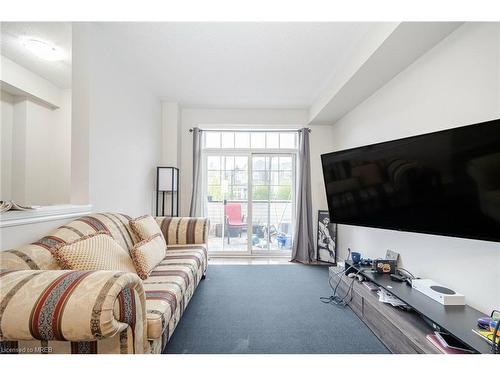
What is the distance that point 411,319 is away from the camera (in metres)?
1.41

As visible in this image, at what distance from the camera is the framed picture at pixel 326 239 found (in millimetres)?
3418

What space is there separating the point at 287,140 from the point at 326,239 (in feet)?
6.00

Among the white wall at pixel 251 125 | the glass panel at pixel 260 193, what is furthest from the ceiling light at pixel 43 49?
the glass panel at pixel 260 193

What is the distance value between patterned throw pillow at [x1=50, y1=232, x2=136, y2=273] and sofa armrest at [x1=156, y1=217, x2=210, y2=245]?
108 cm

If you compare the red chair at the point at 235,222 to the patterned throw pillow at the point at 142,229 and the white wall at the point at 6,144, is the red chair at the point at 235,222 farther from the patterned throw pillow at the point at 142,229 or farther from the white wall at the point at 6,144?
the white wall at the point at 6,144

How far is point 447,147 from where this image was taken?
1289 mm

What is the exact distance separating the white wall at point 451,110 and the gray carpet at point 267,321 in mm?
738

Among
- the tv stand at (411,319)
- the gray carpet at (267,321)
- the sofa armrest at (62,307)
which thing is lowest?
the gray carpet at (267,321)

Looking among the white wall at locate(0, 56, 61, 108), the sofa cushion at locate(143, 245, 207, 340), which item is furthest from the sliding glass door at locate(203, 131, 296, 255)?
the white wall at locate(0, 56, 61, 108)

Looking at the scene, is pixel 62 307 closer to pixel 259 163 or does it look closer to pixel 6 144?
pixel 6 144

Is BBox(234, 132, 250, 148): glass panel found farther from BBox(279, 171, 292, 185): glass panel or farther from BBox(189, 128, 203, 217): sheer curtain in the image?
BBox(279, 171, 292, 185): glass panel

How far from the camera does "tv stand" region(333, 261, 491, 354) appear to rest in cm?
115

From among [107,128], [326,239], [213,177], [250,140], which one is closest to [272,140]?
[250,140]

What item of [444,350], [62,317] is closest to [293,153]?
[444,350]
